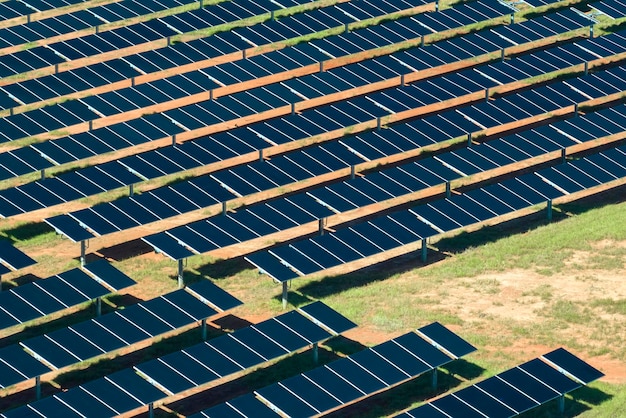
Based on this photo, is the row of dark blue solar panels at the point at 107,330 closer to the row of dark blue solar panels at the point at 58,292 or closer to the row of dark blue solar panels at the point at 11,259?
the row of dark blue solar panels at the point at 58,292

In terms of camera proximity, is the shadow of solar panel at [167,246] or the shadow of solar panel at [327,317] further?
the shadow of solar panel at [167,246]

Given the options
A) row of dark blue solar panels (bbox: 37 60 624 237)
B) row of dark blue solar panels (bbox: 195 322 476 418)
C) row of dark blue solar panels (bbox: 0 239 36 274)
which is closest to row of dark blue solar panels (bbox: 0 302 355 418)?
row of dark blue solar panels (bbox: 195 322 476 418)

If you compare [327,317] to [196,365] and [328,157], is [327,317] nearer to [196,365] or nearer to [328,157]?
[196,365]

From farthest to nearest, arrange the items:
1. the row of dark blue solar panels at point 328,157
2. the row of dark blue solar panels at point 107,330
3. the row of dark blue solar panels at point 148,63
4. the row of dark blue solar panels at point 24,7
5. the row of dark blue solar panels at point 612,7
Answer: the row of dark blue solar panels at point 24,7 < the row of dark blue solar panels at point 612,7 < the row of dark blue solar panels at point 148,63 < the row of dark blue solar panels at point 328,157 < the row of dark blue solar panels at point 107,330

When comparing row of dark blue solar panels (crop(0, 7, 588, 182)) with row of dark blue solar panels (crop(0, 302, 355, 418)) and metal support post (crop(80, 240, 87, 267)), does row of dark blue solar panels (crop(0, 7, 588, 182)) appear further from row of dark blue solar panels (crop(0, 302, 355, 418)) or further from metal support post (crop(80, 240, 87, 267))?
row of dark blue solar panels (crop(0, 302, 355, 418))

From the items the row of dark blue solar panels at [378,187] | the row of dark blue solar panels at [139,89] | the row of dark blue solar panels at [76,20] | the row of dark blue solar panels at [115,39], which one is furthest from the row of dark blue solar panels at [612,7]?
the row of dark blue solar panels at [76,20]

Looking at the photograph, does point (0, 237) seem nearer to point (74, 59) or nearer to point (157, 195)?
point (157, 195)
